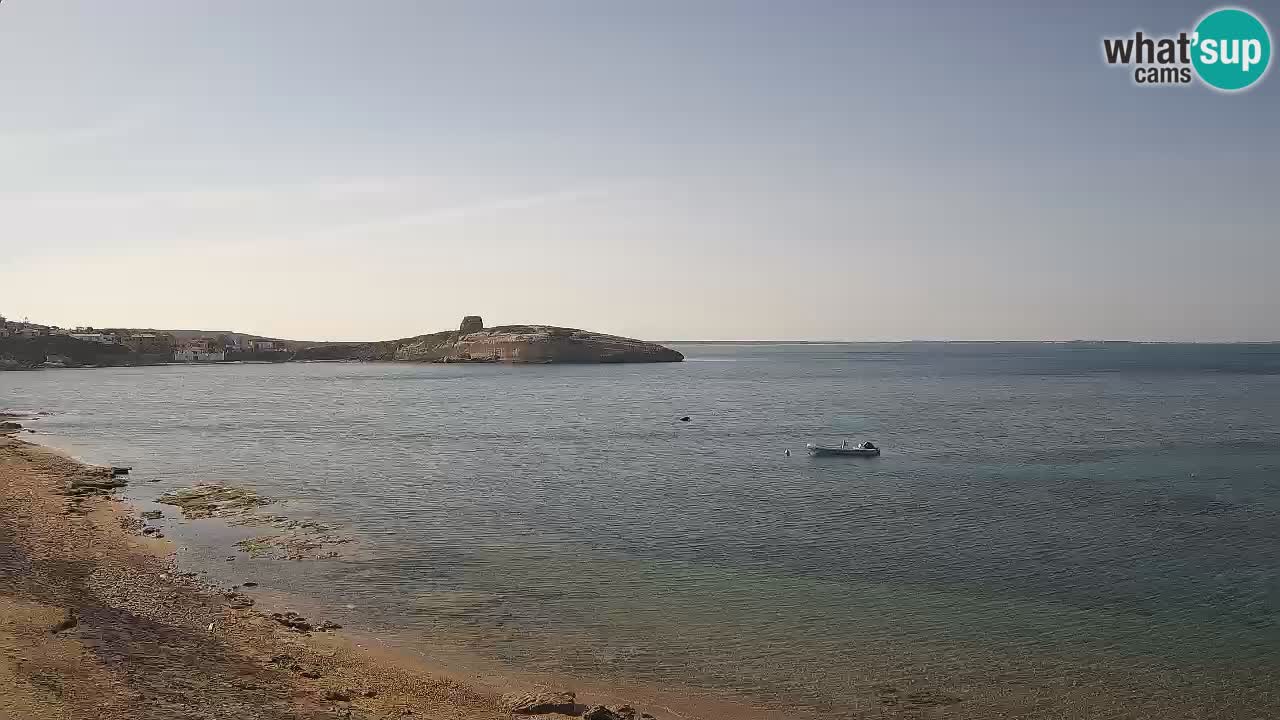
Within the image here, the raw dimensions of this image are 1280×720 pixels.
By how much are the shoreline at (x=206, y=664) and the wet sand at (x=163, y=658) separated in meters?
0.04

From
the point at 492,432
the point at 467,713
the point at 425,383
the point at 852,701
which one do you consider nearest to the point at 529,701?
the point at 467,713

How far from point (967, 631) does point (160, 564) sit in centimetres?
2584

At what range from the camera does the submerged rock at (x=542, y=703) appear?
16594 millimetres

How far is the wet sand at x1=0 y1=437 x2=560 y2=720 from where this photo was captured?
14602 mm

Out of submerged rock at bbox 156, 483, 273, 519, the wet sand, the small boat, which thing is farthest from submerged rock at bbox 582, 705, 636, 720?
the small boat

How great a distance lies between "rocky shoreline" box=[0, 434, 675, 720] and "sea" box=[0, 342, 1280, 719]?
1.82 metres

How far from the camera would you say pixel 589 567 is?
28.1 metres

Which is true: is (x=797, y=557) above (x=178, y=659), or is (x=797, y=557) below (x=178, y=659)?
below

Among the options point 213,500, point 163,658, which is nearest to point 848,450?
point 213,500

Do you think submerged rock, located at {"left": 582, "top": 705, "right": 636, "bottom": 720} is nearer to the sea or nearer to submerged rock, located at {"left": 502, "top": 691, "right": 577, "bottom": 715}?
submerged rock, located at {"left": 502, "top": 691, "right": 577, "bottom": 715}

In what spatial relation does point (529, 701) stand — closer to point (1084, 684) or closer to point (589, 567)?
point (589, 567)

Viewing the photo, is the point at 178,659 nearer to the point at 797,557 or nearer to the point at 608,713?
the point at 608,713

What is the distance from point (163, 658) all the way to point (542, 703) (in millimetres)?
8334

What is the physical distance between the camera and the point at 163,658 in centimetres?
1700
